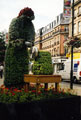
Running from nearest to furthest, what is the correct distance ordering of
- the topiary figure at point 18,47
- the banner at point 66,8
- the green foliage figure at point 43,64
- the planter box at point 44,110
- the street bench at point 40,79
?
the planter box at point 44,110, the street bench at point 40,79, the topiary figure at point 18,47, the green foliage figure at point 43,64, the banner at point 66,8

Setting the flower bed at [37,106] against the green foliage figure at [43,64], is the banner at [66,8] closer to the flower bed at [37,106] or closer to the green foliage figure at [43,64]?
the green foliage figure at [43,64]

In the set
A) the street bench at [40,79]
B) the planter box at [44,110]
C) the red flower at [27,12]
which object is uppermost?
the red flower at [27,12]

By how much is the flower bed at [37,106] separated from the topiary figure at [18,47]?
2.75 ft

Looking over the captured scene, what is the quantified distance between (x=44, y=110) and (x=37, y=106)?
20 centimetres

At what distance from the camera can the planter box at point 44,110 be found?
467 cm

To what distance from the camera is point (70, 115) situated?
5609 mm

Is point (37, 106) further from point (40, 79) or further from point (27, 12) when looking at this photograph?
point (27, 12)


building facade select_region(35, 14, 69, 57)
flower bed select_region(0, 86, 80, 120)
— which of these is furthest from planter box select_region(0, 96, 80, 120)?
building facade select_region(35, 14, 69, 57)

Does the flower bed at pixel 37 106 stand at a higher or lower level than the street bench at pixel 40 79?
lower

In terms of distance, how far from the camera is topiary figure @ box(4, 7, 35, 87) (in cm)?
673

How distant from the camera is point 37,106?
16.6 feet

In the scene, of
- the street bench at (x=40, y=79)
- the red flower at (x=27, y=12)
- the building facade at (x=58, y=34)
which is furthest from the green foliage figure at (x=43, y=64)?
the building facade at (x=58, y=34)

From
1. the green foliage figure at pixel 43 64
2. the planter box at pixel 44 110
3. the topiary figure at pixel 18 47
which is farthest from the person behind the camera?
the green foliage figure at pixel 43 64

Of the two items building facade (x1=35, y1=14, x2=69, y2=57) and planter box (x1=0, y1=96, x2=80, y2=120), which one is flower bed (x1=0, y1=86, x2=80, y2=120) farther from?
building facade (x1=35, y1=14, x2=69, y2=57)
